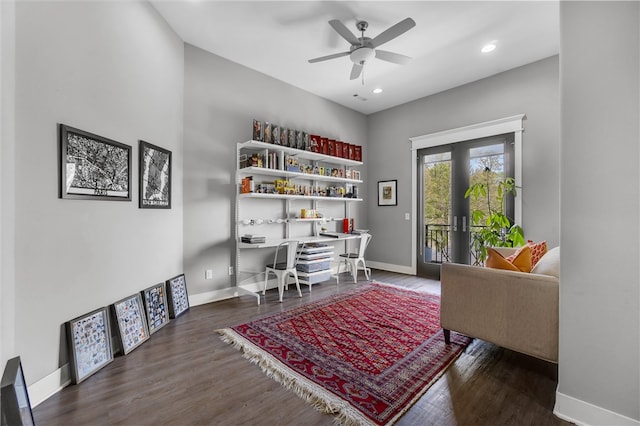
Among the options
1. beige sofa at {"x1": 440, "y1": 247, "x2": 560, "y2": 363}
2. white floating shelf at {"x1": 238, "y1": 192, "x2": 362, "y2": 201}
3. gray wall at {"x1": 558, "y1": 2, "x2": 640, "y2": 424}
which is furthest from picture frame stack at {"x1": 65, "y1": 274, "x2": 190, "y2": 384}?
gray wall at {"x1": 558, "y1": 2, "x2": 640, "y2": 424}

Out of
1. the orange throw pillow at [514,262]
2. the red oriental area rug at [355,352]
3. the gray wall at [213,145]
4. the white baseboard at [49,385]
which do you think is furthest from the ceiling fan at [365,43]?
the white baseboard at [49,385]

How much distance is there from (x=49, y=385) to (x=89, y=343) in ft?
0.95

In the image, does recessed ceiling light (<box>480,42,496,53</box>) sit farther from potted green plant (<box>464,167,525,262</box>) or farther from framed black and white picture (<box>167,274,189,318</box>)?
framed black and white picture (<box>167,274,189,318</box>)

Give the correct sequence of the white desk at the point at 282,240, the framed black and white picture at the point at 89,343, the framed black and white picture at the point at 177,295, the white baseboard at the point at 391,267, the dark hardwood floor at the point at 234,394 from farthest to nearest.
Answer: the white baseboard at the point at 391,267, the white desk at the point at 282,240, the framed black and white picture at the point at 177,295, the framed black and white picture at the point at 89,343, the dark hardwood floor at the point at 234,394

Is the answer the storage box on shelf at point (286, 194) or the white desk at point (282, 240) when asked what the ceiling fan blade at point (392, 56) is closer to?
the storage box on shelf at point (286, 194)

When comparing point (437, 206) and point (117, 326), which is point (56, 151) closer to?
point (117, 326)

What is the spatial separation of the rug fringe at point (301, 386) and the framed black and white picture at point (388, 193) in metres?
3.87

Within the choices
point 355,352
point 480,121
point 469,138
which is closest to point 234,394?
point 355,352

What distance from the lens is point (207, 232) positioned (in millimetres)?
3594

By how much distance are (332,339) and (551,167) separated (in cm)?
362

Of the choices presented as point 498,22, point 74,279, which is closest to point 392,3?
point 498,22

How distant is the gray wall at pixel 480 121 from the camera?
3.78 meters

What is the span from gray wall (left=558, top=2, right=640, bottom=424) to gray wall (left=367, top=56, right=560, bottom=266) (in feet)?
8.54

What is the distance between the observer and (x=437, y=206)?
4953 millimetres
